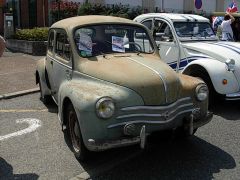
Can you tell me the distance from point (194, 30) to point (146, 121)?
4.76 meters

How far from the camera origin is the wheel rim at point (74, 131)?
509 centimetres

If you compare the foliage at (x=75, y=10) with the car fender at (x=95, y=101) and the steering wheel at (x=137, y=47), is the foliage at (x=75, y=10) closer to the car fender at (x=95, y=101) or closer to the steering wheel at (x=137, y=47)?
the steering wheel at (x=137, y=47)

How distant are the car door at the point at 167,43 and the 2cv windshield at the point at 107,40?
236cm

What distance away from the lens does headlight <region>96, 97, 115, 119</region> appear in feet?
15.0

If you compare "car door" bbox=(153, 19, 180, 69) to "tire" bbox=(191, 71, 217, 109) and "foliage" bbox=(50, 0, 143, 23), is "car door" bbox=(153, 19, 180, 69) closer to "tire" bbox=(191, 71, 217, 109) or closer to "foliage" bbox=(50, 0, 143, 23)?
"tire" bbox=(191, 71, 217, 109)

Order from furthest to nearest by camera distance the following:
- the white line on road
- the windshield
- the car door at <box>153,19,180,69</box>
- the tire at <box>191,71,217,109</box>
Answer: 1. the windshield
2. the car door at <box>153,19,180,69</box>
3. the tire at <box>191,71,217,109</box>
4. the white line on road

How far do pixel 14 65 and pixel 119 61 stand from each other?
27.1ft

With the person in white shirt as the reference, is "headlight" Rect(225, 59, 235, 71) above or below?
below

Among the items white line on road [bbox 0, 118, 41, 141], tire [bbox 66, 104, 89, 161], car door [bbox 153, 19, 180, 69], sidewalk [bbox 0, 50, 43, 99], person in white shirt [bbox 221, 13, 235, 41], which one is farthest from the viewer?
person in white shirt [bbox 221, 13, 235, 41]

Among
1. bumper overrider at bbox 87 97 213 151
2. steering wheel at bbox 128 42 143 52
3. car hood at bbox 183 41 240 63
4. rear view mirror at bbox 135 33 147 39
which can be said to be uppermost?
rear view mirror at bbox 135 33 147 39

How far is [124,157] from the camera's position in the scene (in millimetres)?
5332

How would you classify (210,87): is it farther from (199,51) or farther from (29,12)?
(29,12)

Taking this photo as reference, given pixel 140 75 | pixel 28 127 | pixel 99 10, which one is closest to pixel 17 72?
pixel 28 127

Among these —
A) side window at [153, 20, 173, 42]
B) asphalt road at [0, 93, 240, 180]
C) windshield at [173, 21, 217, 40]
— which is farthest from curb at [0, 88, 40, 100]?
windshield at [173, 21, 217, 40]
